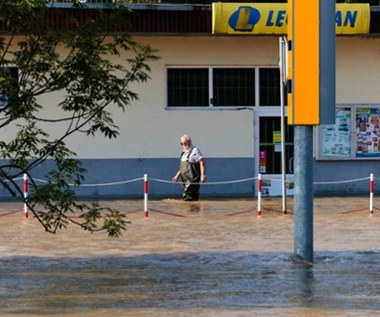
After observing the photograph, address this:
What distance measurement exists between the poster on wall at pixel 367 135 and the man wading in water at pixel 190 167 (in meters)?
4.55

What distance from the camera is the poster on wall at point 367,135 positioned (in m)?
26.8

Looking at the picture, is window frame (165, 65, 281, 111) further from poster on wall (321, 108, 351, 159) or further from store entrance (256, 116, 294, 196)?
poster on wall (321, 108, 351, 159)

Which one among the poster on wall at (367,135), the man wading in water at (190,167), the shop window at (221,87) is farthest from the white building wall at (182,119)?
the poster on wall at (367,135)

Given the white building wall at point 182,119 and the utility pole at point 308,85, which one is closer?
the utility pole at point 308,85

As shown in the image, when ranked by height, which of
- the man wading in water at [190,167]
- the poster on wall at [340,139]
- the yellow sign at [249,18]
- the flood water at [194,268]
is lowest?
the flood water at [194,268]

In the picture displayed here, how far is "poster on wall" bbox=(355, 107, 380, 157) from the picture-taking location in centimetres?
2683

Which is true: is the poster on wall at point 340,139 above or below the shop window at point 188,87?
below

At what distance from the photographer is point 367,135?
88.2ft

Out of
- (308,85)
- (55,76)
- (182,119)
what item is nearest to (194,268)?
(308,85)

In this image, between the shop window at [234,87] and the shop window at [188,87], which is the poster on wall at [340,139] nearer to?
the shop window at [234,87]

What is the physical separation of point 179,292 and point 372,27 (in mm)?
14784

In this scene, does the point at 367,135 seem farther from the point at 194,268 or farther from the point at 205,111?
the point at 194,268

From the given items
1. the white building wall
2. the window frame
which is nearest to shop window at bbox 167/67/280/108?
the window frame

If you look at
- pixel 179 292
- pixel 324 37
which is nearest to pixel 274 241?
pixel 324 37
